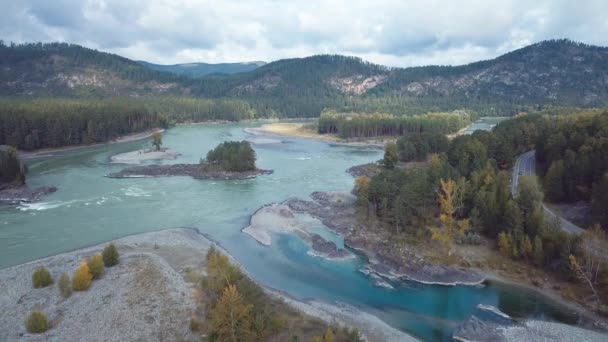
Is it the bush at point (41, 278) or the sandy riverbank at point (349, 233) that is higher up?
the bush at point (41, 278)

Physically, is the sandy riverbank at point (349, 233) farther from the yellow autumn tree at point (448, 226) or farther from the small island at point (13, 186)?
the small island at point (13, 186)

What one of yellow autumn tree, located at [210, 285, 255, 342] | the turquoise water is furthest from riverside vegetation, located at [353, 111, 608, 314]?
yellow autumn tree, located at [210, 285, 255, 342]

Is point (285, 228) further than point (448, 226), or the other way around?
point (285, 228)

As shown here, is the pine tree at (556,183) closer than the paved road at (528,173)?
No

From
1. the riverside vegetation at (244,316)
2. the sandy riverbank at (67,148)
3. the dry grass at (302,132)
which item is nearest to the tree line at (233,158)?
the sandy riverbank at (67,148)

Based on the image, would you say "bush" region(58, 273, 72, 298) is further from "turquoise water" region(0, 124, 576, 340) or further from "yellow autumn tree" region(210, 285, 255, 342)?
"yellow autumn tree" region(210, 285, 255, 342)

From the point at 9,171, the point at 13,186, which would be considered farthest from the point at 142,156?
the point at 13,186

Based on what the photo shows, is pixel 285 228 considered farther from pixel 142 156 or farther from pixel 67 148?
pixel 67 148
